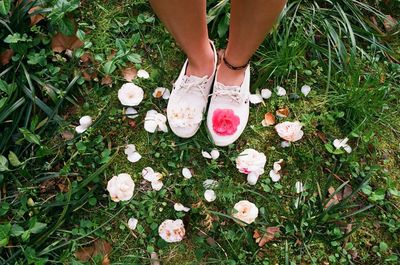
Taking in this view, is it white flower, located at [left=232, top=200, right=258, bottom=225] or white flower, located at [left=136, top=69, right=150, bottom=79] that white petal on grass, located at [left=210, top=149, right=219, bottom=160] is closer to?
white flower, located at [left=232, top=200, right=258, bottom=225]

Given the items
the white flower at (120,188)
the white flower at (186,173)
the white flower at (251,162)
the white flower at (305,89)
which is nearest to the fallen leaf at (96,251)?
the white flower at (120,188)

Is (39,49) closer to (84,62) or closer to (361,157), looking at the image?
(84,62)

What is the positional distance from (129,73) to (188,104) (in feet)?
1.21

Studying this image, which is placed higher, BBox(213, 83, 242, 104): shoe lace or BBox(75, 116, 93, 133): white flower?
BBox(213, 83, 242, 104): shoe lace

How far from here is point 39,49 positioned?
2096 mm

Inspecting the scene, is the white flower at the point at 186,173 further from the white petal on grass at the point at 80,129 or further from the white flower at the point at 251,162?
the white petal on grass at the point at 80,129

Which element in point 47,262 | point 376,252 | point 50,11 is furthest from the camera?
point 50,11

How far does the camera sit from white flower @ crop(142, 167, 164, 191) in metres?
1.94

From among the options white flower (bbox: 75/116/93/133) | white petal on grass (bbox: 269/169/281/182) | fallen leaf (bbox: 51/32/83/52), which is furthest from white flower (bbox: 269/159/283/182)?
fallen leaf (bbox: 51/32/83/52)

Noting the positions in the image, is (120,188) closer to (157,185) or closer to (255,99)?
(157,185)

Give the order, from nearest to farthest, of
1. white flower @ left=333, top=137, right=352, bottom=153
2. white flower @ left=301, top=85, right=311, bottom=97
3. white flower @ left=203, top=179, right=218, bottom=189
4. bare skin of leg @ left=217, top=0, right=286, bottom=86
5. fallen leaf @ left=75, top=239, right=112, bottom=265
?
bare skin of leg @ left=217, top=0, right=286, bottom=86
fallen leaf @ left=75, top=239, right=112, bottom=265
white flower @ left=203, top=179, right=218, bottom=189
white flower @ left=333, top=137, right=352, bottom=153
white flower @ left=301, top=85, right=311, bottom=97

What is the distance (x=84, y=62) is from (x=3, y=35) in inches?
14.7

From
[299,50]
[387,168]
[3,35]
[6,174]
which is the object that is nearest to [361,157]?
[387,168]

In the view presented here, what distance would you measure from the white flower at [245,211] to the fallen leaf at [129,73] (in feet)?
2.56
